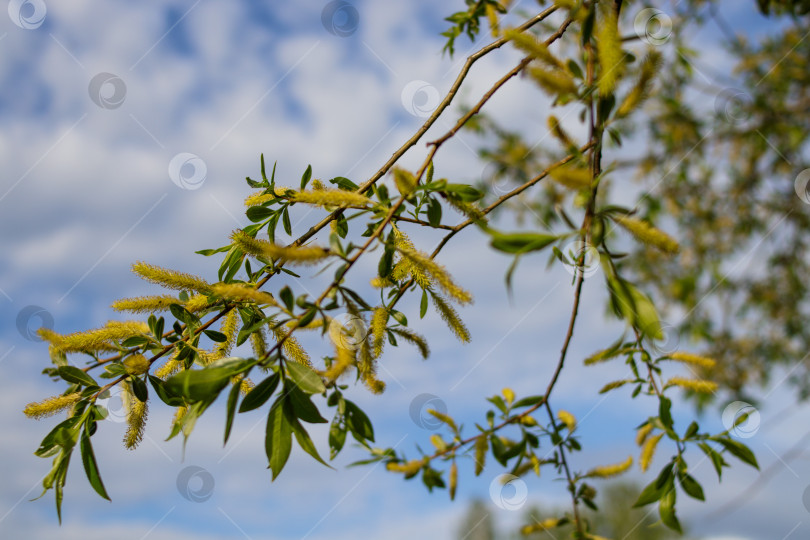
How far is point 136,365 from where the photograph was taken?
815 millimetres

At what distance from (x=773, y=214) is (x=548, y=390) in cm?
309

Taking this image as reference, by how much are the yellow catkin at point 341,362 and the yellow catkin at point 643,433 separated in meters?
0.74

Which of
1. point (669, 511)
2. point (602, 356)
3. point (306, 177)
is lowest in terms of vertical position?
point (669, 511)

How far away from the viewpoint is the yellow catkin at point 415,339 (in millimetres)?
865

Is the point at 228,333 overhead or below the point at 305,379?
overhead

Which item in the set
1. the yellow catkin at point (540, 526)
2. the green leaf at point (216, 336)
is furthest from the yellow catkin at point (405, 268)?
the yellow catkin at point (540, 526)

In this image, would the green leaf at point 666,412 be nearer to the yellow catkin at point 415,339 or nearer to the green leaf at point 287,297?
the yellow catkin at point 415,339

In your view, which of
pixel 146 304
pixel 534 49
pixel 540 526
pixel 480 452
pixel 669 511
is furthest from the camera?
pixel 540 526

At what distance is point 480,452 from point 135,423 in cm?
69

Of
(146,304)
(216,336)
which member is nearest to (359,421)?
(216,336)

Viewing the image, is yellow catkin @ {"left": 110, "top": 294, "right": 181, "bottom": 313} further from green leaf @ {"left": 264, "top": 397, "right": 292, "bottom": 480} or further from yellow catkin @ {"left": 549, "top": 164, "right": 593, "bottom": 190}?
yellow catkin @ {"left": 549, "top": 164, "right": 593, "bottom": 190}

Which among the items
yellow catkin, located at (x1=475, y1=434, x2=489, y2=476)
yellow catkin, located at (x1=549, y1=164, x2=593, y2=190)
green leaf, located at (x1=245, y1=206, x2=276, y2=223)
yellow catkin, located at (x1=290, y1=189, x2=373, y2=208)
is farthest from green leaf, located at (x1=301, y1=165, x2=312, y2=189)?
yellow catkin, located at (x1=475, y1=434, x2=489, y2=476)

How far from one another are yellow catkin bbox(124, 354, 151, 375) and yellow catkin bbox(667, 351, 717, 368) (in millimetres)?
894

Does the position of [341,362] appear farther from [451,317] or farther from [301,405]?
[451,317]
